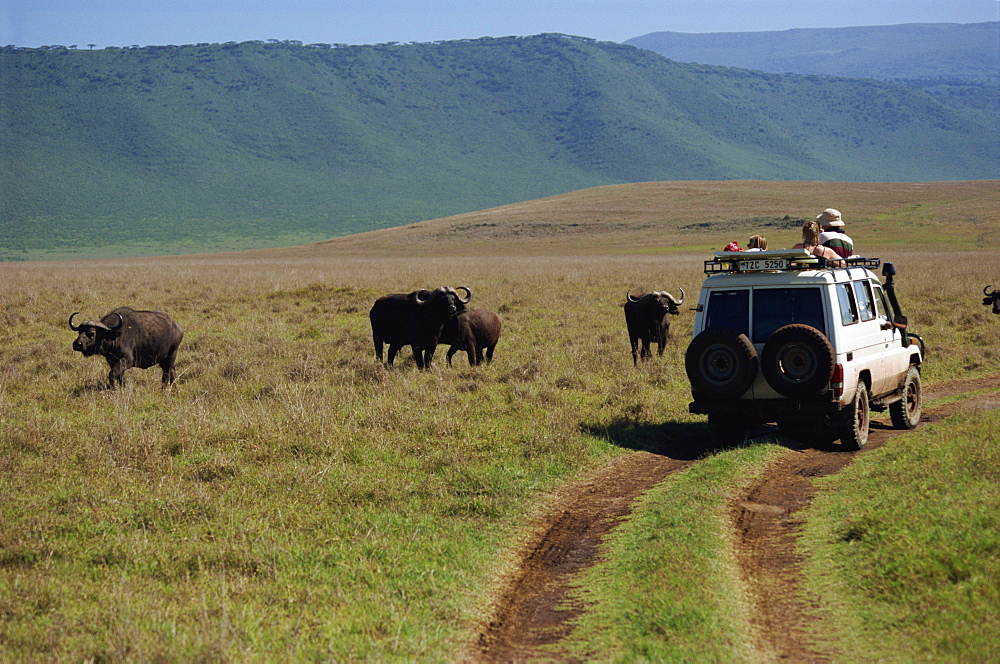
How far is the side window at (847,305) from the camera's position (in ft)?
37.6

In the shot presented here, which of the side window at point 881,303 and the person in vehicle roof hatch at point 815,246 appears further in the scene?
the side window at point 881,303

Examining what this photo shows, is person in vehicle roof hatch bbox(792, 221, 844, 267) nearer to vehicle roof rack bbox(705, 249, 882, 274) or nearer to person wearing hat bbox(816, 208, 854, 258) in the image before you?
person wearing hat bbox(816, 208, 854, 258)

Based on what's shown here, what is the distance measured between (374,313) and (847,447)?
1011cm

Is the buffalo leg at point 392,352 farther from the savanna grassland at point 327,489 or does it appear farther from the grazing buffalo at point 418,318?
the savanna grassland at point 327,489

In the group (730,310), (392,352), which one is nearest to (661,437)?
(730,310)

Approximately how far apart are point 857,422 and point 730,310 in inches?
75.4

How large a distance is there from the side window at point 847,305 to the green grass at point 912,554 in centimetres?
177

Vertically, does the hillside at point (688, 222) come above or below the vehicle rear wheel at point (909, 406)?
above

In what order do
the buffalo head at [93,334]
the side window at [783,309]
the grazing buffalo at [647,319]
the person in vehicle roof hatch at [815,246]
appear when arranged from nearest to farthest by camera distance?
the side window at [783,309], the person in vehicle roof hatch at [815,246], the buffalo head at [93,334], the grazing buffalo at [647,319]

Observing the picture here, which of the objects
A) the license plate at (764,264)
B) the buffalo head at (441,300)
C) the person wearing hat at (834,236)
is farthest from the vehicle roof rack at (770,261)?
the buffalo head at (441,300)

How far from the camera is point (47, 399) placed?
1449 centimetres

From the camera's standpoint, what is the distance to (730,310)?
1164 centimetres

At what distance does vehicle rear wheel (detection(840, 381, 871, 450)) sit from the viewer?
36.8ft

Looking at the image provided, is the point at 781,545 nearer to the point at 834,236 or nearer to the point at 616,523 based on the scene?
the point at 616,523
